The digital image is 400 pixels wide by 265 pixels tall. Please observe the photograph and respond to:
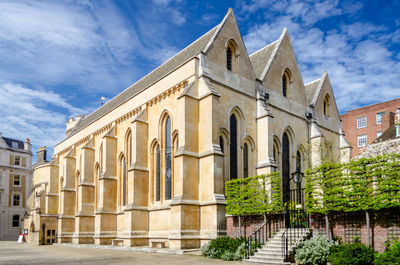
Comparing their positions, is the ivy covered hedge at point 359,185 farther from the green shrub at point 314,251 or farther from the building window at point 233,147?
the building window at point 233,147

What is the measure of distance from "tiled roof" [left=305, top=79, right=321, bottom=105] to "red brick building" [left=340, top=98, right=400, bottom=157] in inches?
784

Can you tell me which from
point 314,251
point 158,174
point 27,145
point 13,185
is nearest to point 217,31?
point 158,174

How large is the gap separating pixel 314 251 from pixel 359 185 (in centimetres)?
363

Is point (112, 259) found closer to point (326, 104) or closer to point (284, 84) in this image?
point (284, 84)

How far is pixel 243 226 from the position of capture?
69.9 feet

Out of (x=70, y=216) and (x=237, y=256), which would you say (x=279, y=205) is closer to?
(x=237, y=256)

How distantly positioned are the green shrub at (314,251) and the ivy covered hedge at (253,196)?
3750 millimetres

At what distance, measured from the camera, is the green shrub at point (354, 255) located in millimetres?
13891

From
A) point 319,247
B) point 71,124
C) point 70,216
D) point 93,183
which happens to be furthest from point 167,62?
point 71,124

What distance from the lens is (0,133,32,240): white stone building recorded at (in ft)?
218

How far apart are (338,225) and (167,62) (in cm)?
2352

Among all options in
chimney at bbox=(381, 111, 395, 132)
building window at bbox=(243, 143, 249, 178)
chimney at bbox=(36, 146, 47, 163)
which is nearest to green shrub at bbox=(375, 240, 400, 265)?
building window at bbox=(243, 143, 249, 178)

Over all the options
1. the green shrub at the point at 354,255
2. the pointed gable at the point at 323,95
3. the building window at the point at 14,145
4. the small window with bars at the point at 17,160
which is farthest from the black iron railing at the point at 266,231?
the building window at the point at 14,145

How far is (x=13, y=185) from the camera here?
68.7 meters
